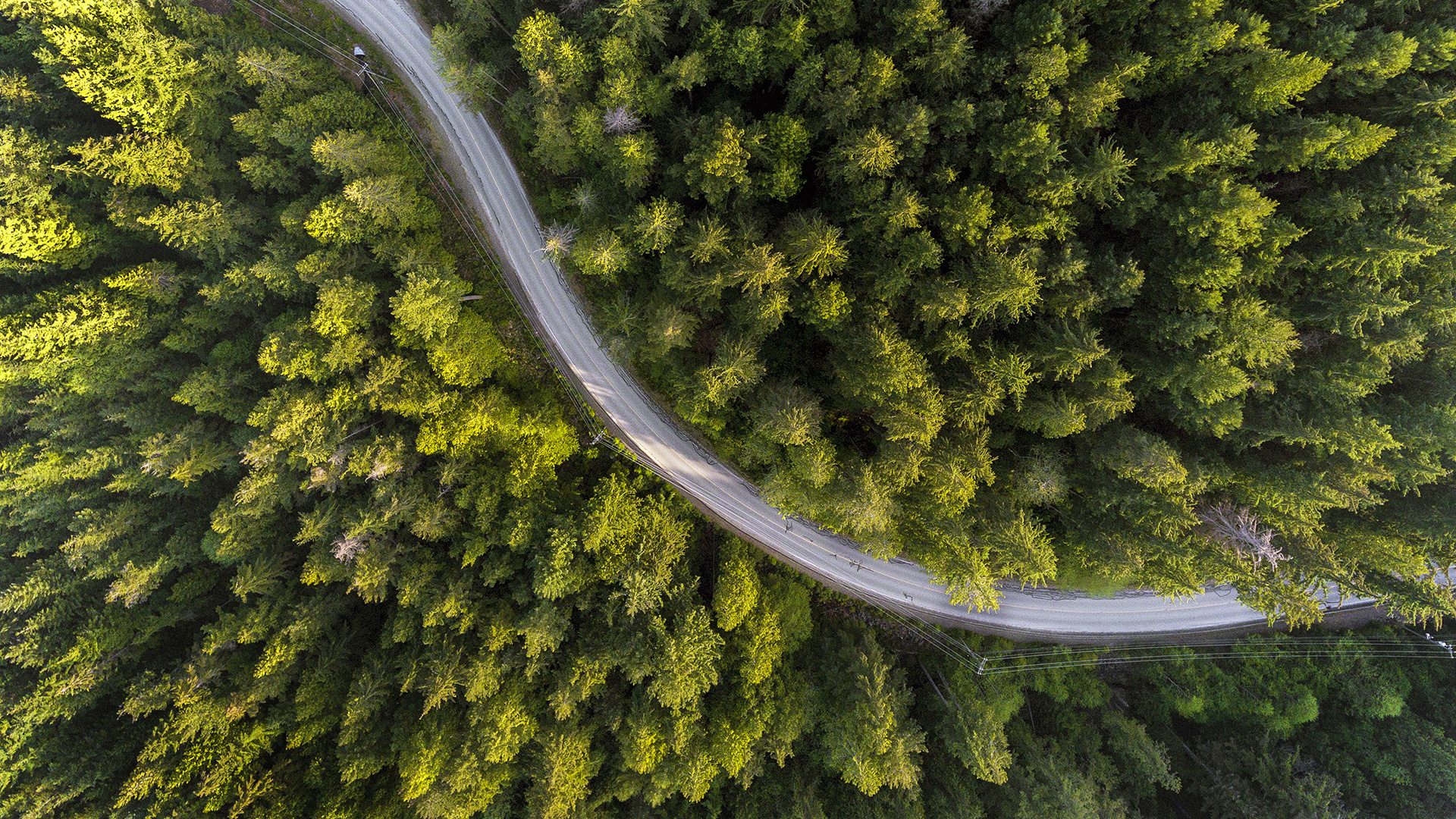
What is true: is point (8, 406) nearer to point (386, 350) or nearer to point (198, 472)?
point (198, 472)

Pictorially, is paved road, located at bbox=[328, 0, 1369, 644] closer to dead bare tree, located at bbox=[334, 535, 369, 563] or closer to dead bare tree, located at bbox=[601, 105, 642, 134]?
Result: dead bare tree, located at bbox=[601, 105, 642, 134]

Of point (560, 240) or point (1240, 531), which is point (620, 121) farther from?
point (1240, 531)

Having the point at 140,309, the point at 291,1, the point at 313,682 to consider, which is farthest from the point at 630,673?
the point at 291,1

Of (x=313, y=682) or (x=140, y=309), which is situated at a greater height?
(x=140, y=309)

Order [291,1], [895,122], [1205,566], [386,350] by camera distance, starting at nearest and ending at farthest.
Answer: [895,122] → [1205,566] → [386,350] → [291,1]

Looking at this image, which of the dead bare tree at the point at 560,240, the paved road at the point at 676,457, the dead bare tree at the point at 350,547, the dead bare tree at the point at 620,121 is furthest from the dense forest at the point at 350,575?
the dead bare tree at the point at 620,121

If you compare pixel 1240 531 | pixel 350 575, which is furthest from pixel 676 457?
pixel 1240 531

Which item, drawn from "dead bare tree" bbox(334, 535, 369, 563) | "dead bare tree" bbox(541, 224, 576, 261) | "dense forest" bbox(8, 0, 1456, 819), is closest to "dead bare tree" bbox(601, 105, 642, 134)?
"dead bare tree" bbox(541, 224, 576, 261)
